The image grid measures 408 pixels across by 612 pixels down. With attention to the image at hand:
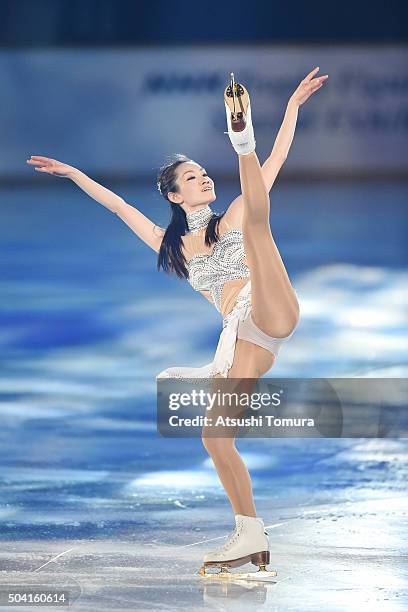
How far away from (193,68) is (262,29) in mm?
414

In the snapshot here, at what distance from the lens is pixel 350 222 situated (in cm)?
568

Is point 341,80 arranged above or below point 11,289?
above

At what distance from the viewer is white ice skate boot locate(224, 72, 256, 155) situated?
384 centimetres

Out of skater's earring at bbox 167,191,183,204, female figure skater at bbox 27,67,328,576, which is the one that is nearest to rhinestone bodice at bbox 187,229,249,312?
female figure skater at bbox 27,67,328,576

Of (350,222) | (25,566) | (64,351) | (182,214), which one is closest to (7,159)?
(64,351)

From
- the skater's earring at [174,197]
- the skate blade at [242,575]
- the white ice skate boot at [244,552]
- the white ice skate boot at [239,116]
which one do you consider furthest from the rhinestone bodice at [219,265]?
the skate blade at [242,575]

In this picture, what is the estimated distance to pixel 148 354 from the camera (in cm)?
563

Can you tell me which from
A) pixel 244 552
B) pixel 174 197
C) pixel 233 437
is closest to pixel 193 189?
pixel 174 197

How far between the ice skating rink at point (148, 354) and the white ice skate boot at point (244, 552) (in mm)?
871

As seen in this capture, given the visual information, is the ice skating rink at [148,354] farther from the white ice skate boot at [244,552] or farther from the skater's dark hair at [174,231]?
the white ice skate boot at [244,552]

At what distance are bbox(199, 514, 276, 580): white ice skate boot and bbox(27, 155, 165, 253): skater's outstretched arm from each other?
1.30 m

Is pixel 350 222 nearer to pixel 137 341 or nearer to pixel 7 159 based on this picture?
pixel 137 341

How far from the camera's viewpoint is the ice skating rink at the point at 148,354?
5.40 meters

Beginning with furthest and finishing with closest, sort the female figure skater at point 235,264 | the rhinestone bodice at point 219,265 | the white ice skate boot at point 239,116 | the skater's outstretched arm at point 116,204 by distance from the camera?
1. the skater's outstretched arm at point 116,204
2. the rhinestone bodice at point 219,265
3. the female figure skater at point 235,264
4. the white ice skate boot at point 239,116
